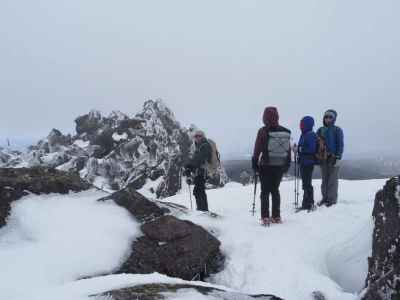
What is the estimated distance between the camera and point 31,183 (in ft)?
21.8

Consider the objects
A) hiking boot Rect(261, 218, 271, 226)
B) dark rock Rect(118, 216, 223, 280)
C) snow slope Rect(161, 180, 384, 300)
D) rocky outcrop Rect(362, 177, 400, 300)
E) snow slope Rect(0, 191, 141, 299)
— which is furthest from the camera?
hiking boot Rect(261, 218, 271, 226)

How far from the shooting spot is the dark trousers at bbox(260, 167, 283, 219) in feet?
26.5

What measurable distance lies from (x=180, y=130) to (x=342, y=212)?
76.5 m

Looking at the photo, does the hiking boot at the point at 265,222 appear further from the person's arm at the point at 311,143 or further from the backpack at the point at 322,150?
the backpack at the point at 322,150

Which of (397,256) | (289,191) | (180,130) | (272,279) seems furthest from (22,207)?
(180,130)

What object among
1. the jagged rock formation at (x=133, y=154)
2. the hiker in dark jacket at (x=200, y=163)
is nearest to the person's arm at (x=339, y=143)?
the hiker in dark jacket at (x=200, y=163)

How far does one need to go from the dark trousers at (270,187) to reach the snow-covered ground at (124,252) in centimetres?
59

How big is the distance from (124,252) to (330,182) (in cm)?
748

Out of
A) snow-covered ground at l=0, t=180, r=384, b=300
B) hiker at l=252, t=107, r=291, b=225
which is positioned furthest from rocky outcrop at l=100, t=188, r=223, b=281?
hiker at l=252, t=107, r=291, b=225

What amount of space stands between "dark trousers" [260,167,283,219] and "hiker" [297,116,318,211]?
181cm

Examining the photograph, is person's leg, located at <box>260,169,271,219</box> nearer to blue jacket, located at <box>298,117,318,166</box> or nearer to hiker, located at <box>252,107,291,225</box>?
hiker, located at <box>252,107,291,225</box>

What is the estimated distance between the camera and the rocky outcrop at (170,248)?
17.6 ft

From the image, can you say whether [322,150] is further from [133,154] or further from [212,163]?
[133,154]

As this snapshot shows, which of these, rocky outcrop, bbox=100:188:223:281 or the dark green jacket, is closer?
rocky outcrop, bbox=100:188:223:281
